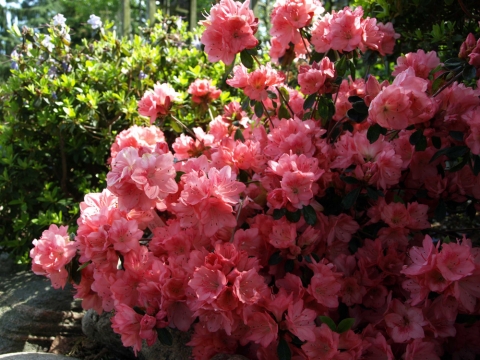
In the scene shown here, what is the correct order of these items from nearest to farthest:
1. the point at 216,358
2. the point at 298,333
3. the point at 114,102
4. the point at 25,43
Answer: the point at 298,333 < the point at 216,358 < the point at 114,102 < the point at 25,43

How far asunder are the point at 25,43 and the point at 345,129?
229cm

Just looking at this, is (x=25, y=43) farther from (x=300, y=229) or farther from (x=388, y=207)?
(x=388, y=207)

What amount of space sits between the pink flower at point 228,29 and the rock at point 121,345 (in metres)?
1.07

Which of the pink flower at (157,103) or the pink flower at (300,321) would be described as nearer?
the pink flower at (300,321)

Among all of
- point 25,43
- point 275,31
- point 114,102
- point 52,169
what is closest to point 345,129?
point 275,31

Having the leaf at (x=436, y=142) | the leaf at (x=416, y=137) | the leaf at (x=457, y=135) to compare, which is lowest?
the leaf at (x=436, y=142)

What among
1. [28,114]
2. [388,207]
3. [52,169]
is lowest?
[52,169]

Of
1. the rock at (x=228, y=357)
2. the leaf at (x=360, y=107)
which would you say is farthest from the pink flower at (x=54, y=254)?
the leaf at (x=360, y=107)

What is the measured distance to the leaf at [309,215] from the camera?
153 cm

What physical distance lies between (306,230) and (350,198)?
7.0 inches

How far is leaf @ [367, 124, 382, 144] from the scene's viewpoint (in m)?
1.55

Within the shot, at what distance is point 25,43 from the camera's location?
10.5ft

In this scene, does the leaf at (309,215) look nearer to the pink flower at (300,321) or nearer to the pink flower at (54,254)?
the pink flower at (300,321)

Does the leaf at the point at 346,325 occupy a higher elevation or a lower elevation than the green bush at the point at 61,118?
higher
